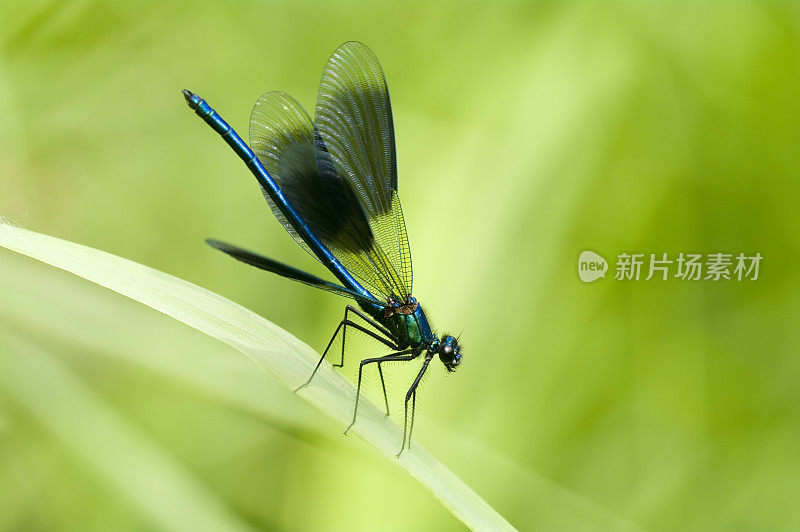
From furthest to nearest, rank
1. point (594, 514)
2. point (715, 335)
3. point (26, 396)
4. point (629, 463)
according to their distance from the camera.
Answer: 1. point (715, 335)
2. point (629, 463)
3. point (594, 514)
4. point (26, 396)

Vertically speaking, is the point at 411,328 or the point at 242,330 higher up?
the point at 411,328

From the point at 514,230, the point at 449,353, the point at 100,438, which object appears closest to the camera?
the point at 100,438

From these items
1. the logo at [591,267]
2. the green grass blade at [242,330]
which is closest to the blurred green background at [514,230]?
the logo at [591,267]

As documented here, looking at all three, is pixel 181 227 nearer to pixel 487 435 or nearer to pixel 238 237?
pixel 238 237

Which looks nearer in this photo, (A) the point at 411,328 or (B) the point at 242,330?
(B) the point at 242,330

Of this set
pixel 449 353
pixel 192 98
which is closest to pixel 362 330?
pixel 449 353

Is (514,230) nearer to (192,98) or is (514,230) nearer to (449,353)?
(449,353)

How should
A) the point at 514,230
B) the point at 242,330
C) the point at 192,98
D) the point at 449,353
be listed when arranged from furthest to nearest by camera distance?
1. the point at 514,230
2. the point at 449,353
3. the point at 192,98
4. the point at 242,330

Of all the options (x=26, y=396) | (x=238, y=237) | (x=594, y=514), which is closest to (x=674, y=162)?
(x=594, y=514)
